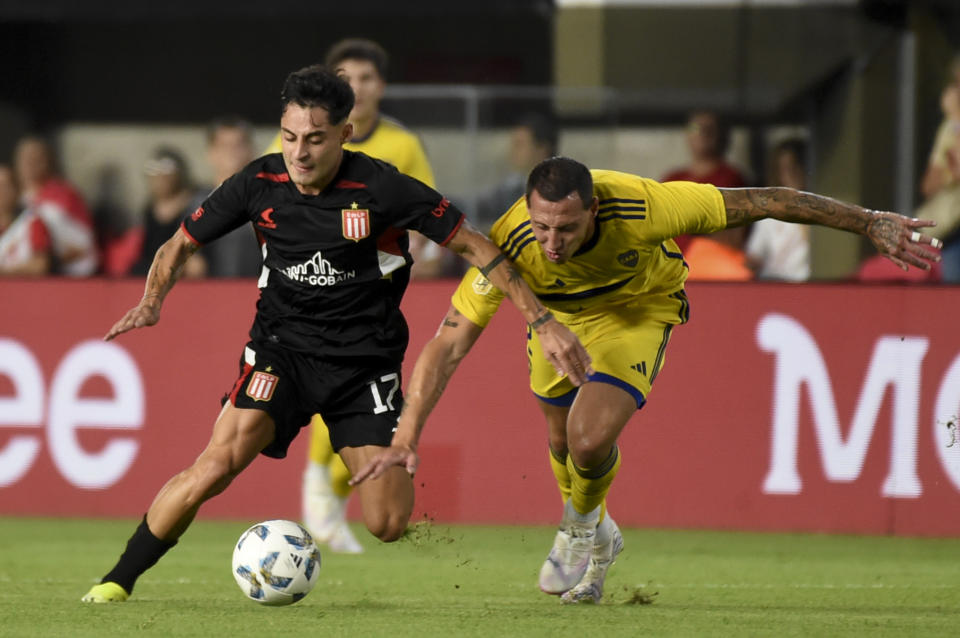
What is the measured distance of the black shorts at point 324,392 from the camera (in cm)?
644

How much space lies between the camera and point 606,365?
22.4 feet

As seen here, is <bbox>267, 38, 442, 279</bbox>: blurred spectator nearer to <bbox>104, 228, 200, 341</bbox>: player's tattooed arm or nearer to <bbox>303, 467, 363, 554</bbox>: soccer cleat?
<bbox>303, 467, 363, 554</bbox>: soccer cleat

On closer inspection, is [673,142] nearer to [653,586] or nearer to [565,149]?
[565,149]

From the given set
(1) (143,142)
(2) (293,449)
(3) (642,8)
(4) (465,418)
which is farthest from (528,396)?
(1) (143,142)

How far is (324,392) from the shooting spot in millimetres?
6516

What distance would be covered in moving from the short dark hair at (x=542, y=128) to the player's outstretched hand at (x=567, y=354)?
5483mm

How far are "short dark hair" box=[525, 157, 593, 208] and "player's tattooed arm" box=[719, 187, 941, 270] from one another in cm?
65

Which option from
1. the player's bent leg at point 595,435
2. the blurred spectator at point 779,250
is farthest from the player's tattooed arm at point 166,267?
the blurred spectator at point 779,250

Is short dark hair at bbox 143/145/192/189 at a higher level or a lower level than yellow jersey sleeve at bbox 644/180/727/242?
lower

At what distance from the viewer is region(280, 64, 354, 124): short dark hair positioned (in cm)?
610

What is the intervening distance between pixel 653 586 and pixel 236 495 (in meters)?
3.45

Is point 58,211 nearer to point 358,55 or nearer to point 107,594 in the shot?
point 358,55

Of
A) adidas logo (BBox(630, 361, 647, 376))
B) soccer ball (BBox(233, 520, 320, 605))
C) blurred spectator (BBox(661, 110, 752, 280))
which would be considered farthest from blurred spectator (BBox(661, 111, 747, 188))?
soccer ball (BBox(233, 520, 320, 605))

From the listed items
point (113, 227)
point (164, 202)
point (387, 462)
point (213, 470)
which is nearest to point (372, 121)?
point (213, 470)
